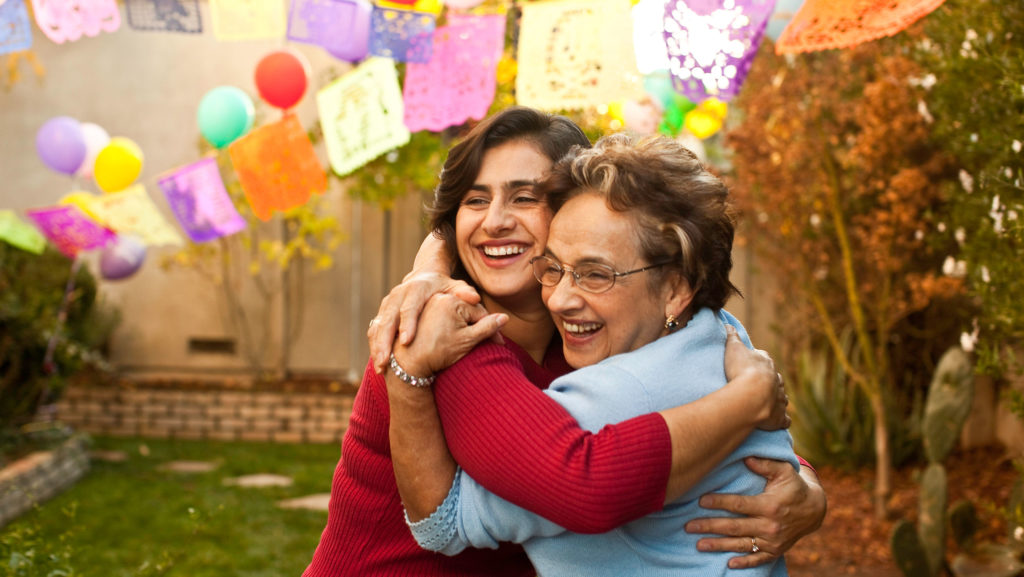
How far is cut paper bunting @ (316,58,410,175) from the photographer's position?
170 inches

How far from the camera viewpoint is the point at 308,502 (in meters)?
6.52

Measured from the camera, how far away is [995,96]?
349cm

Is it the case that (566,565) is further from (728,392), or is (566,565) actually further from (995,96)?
(995,96)

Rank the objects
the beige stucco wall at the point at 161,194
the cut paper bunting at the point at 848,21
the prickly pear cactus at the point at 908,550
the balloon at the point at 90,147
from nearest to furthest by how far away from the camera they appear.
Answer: the cut paper bunting at the point at 848,21, the prickly pear cactus at the point at 908,550, the balloon at the point at 90,147, the beige stucco wall at the point at 161,194

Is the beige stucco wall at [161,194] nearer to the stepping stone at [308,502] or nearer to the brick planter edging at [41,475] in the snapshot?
the brick planter edging at [41,475]

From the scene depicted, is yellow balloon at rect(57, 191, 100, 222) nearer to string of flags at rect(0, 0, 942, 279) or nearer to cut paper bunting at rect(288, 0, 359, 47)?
string of flags at rect(0, 0, 942, 279)

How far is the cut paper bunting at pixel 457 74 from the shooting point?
4.19 meters

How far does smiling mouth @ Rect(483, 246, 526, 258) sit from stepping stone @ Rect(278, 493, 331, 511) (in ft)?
14.9

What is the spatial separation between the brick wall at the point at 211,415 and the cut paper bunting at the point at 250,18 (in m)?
5.00

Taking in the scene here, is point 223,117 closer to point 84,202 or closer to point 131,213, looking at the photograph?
point 131,213

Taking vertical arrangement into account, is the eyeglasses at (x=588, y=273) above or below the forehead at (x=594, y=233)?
below

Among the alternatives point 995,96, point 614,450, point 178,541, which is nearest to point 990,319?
point 995,96

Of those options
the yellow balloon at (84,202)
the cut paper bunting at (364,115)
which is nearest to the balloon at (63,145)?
the yellow balloon at (84,202)

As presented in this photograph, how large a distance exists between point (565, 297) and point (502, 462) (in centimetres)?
40
